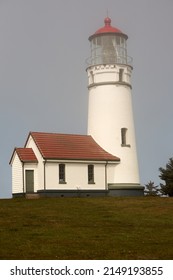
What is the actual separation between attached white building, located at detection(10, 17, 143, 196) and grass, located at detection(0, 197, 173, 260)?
7.52 m

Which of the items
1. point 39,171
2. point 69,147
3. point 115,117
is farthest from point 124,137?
point 39,171

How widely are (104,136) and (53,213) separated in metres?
15.0

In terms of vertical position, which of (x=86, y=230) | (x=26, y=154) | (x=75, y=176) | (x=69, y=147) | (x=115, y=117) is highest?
(x=115, y=117)

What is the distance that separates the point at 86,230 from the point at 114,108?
64.6ft

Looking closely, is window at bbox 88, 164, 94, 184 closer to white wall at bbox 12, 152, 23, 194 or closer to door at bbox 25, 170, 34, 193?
door at bbox 25, 170, 34, 193

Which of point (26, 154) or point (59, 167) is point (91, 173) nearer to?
point (59, 167)

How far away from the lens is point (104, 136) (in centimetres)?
3850

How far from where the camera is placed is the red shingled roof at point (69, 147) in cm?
3622

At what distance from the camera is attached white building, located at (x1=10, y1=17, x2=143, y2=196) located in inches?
1424

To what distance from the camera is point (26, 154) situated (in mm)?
36656

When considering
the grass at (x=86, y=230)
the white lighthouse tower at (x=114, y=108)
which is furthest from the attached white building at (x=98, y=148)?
the grass at (x=86, y=230)

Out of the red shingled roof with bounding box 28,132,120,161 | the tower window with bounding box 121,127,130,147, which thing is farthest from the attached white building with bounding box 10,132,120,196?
the tower window with bounding box 121,127,130,147

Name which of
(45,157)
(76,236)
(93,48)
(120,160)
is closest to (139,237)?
(76,236)

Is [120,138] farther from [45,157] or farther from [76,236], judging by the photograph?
[76,236]
